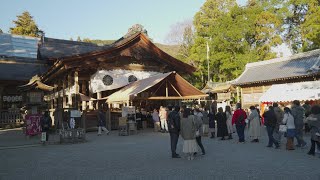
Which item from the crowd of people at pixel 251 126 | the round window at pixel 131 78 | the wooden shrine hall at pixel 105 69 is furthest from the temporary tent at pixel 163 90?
the crowd of people at pixel 251 126

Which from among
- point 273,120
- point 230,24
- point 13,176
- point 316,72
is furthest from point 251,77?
point 13,176

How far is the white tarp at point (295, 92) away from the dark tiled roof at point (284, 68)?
249 centimetres

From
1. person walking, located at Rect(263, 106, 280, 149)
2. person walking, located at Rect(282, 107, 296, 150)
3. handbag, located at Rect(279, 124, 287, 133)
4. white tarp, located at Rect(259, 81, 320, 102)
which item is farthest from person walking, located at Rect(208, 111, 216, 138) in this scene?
white tarp, located at Rect(259, 81, 320, 102)

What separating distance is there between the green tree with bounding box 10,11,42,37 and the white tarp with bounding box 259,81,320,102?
41.2m

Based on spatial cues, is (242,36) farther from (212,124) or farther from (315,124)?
(315,124)

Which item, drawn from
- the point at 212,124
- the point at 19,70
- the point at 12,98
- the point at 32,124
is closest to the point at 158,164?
the point at 212,124

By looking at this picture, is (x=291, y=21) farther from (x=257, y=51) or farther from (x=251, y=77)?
(x=251, y=77)

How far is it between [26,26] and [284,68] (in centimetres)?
4174

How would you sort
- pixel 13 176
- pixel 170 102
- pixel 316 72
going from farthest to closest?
1. pixel 170 102
2. pixel 316 72
3. pixel 13 176

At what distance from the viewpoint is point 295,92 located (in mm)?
19109

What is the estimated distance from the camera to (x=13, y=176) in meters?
7.54

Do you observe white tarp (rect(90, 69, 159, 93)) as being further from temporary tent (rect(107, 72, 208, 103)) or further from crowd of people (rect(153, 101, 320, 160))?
crowd of people (rect(153, 101, 320, 160))

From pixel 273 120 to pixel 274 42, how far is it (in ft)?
85.4

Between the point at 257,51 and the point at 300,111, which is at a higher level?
the point at 257,51
